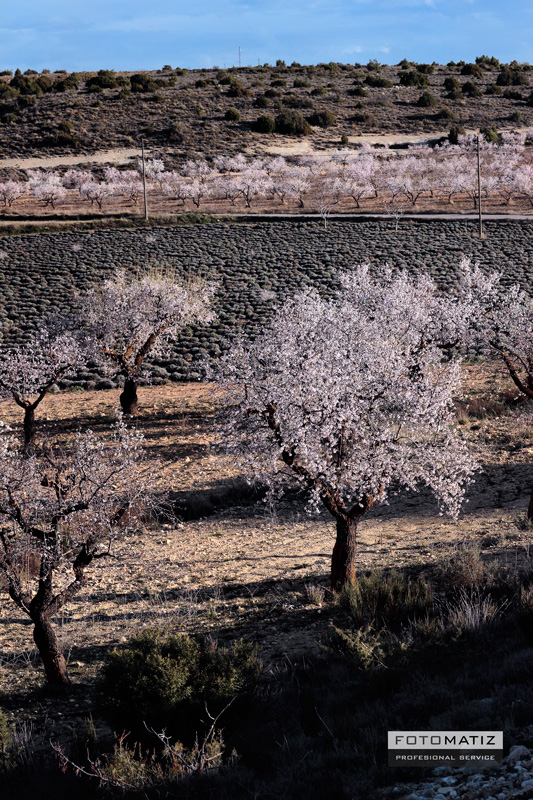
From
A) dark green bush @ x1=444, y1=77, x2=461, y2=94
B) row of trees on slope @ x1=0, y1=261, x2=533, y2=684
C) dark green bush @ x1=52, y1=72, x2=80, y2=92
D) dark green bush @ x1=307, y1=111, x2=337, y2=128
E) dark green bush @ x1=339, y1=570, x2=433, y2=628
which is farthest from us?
dark green bush @ x1=444, y1=77, x2=461, y2=94

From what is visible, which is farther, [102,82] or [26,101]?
[102,82]

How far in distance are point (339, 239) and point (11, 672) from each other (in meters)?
44.3

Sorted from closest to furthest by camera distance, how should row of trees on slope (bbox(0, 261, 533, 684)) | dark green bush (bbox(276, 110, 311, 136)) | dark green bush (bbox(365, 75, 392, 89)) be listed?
row of trees on slope (bbox(0, 261, 533, 684)), dark green bush (bbox(276, 110, 311, 136)), dark green bush (bbox(365, 75, 392, 89))

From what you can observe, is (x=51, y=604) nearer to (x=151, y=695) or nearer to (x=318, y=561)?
(x=151, y=695)

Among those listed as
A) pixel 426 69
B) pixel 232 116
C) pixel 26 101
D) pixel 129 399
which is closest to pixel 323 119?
pixel 232 116

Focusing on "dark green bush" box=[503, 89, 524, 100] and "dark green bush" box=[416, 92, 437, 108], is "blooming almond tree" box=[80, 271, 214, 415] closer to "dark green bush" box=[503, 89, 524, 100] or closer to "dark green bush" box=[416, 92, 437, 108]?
"dark green bush" box=[416, 92, 437, 108]

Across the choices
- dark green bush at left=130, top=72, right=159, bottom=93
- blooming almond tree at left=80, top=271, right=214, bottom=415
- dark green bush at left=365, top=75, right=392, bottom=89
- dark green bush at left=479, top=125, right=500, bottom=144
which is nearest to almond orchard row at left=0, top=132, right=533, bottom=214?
dark green bush at left=479, top=125, right=500, bottom=144

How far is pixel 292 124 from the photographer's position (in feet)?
283

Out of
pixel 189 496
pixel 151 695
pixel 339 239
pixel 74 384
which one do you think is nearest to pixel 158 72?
pixel 339 239

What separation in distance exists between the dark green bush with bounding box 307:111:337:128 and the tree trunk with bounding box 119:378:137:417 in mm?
74769

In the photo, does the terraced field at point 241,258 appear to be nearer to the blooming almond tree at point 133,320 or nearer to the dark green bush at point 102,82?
the blooming almond tree at point 133,320

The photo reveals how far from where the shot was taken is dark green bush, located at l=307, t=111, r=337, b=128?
294 feet

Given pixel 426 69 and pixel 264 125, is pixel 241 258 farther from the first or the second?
pixel 426 69

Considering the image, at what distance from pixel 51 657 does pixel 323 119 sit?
294ft
